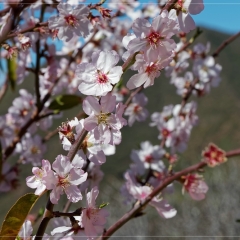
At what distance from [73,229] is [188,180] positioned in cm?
37

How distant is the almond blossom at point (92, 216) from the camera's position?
2.29 ft

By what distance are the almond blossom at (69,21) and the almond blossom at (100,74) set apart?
226 mm

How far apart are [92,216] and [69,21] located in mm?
415

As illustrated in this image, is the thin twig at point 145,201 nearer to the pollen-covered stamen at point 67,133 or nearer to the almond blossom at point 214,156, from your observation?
the almond blossom at point 214,156

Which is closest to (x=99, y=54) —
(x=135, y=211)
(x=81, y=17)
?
(x=81, y=17)

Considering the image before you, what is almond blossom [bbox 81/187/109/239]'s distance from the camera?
70 cm

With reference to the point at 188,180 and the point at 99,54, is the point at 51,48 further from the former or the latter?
the point at 99,54

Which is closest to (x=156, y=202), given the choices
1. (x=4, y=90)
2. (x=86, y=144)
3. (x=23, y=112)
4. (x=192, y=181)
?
(x=192, y=181)

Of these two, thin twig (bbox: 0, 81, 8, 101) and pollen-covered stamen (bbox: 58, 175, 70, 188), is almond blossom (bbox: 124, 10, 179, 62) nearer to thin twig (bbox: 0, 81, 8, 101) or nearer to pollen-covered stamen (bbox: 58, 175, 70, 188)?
pollen-covered stamen (bbox: 58, 175, 70, 188)

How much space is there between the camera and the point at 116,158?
3509cm

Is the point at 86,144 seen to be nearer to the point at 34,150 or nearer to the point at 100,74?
the point at 100,74

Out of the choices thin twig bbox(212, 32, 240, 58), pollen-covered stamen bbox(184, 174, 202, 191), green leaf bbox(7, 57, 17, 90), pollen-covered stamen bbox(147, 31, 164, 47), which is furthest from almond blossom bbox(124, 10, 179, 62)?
green leaf bbox(7, 57, 17, 90)

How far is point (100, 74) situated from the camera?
69cm

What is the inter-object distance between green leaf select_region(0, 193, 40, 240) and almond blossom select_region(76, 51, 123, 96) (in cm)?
18
